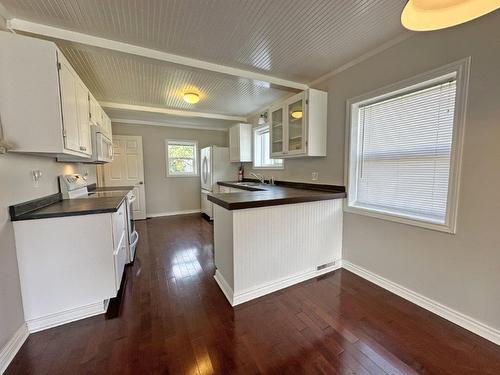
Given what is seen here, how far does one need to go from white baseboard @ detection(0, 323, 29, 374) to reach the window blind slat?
3147 mm

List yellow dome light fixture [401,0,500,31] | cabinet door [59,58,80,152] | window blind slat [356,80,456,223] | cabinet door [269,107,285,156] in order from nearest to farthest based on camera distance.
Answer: yellow dome light fixture [401,0,500,31] → cabinet door [59,58,80,152] → window blind slat [356,80,456,223] → cabinet door [269,107,285,156]

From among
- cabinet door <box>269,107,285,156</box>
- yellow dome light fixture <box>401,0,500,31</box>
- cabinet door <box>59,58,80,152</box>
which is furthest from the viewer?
cabinet door <box>269,107,285,156</box>

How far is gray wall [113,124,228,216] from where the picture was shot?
508cm

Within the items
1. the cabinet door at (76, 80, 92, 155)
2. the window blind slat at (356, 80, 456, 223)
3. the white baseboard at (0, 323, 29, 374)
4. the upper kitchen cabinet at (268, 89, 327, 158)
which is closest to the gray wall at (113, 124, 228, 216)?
the cabinet door at (76, 80, 92, 155)

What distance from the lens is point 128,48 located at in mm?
1992

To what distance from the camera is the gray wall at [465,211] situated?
1459mm

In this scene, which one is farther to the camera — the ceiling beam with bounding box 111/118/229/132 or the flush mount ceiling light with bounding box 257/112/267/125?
the ceiling beam with bounding box 111/118/229/132

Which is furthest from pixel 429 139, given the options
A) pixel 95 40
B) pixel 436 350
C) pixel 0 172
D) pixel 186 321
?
pixel 0 172

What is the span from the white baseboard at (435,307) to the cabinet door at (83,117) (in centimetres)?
322

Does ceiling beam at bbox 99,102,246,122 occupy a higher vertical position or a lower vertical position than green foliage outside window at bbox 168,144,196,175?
higher

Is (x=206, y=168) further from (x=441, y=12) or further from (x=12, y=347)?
(x=441, y=12)

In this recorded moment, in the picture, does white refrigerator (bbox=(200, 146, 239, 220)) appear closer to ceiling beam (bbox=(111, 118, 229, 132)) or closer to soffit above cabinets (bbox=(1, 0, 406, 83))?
ceiling beam (bbox=(111, 118, 229, 132))

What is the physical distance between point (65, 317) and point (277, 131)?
309 centimetres

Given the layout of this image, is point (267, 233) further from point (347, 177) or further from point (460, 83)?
point (460, 83)
